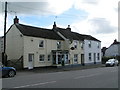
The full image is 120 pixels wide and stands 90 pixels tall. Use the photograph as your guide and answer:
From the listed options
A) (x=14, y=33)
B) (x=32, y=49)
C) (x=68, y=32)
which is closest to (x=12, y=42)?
(x=14, y=33)

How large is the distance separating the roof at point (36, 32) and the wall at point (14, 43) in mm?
812

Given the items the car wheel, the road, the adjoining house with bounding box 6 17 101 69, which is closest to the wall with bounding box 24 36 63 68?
the adjoining house with bounding box 6 17 101 69

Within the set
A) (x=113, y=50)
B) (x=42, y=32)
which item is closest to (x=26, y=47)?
(x=42, y=32)

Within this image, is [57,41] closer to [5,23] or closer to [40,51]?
[40,51]

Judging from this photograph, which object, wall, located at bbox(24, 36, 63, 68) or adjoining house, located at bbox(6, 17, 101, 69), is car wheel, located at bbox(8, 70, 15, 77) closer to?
adjoining house, located at bbox(6, 17, 101, 69)

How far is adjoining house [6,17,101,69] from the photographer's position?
33.2 metres

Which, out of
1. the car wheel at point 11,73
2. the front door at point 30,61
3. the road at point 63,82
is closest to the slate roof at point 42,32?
the front door at point 30,61

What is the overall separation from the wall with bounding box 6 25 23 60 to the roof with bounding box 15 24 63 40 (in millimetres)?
812

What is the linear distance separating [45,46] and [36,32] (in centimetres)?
273

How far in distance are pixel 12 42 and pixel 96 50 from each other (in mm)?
22484

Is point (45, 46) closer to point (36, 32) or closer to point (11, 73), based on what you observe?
point (36, 32)

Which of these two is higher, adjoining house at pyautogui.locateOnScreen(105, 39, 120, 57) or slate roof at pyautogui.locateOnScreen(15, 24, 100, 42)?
slate roof at pyautogui.locateOnScreen(15, 24, 100, 42)

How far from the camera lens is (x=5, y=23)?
2953 cm

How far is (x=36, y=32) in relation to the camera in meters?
36.4
